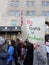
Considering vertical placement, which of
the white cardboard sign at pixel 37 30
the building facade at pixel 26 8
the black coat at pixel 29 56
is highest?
the white cardboard sign at pixel 37 30

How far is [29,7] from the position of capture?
64000 mm

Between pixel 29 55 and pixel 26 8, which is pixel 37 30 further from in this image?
pixel 26 8

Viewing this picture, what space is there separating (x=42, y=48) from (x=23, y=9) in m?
57.1

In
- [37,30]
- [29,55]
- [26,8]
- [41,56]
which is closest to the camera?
[41,56]

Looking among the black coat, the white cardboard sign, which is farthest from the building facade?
the white cardboard sign

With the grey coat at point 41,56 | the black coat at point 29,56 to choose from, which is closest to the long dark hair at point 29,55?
the black coat at point 29,56

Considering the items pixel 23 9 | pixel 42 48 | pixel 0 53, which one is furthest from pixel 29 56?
pixel 23 9

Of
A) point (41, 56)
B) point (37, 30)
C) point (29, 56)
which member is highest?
point (37, 30)

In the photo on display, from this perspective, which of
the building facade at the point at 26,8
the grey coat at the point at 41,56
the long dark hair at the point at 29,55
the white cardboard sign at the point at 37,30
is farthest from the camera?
the building facade at the point at 26,8

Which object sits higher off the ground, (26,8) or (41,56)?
(41,56)

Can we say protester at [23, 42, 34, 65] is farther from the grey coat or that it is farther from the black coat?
the grey coat

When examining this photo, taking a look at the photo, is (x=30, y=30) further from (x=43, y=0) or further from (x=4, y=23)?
(x=43, y=0)

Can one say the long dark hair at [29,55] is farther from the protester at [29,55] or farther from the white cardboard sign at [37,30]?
the white cardboard sign at [37,30]

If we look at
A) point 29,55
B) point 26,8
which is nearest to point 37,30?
point 29,55
